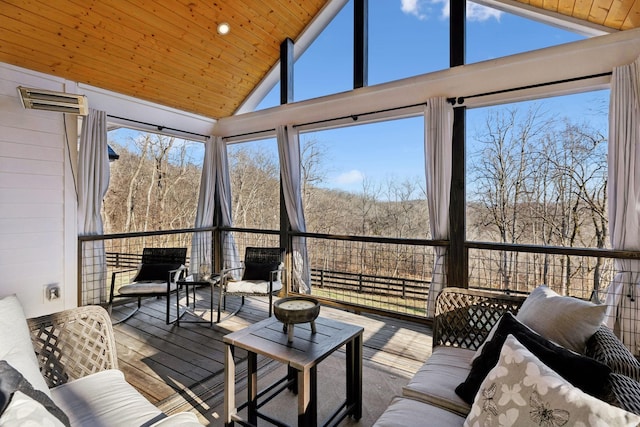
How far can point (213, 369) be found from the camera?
2541 millimetres

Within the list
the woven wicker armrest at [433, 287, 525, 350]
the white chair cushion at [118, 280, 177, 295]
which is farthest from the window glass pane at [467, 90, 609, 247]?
the white chair cushion at [118, 280, 177, 295]

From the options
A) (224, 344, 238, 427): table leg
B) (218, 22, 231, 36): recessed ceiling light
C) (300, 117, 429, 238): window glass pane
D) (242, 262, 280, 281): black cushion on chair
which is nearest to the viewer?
(224, 344, 238, 427): table leg

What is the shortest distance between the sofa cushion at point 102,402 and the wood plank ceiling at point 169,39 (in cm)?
323

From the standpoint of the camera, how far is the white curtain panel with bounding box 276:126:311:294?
433cm

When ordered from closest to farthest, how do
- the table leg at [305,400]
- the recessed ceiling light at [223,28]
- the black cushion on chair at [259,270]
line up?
the table leg at [305,400] < the recessed ceiling light at [223,28] < the black cushion on chair at [259,270]

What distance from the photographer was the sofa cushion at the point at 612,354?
3.65 ft

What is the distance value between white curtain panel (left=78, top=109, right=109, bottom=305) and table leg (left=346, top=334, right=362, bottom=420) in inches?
127

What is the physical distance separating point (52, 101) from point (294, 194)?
8.66 feet

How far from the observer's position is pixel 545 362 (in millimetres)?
1125

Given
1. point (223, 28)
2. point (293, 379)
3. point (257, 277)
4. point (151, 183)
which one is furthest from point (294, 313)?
point (151, 183)

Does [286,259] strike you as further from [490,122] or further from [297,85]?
[490,122]

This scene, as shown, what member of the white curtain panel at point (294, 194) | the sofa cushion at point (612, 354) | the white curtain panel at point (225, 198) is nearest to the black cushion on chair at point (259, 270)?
the white curtain panel at point (294, 194)

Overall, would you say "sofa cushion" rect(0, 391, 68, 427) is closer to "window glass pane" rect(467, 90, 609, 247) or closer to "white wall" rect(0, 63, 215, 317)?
"white wall" rect(0, 63, 215, 317)

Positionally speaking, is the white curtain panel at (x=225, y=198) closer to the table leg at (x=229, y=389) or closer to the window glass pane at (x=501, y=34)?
the table leg at (x=229, y=389)
